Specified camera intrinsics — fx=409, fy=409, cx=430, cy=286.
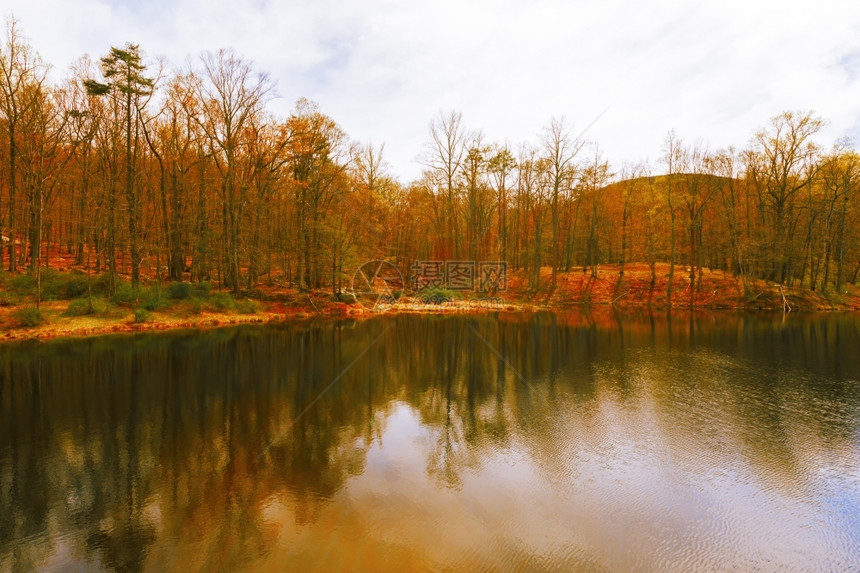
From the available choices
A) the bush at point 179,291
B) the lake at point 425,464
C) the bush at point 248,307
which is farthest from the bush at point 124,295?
the lake at point 425,464

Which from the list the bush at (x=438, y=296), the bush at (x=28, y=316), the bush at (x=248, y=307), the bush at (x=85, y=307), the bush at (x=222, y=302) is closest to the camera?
the bush at (x=28, y=316)

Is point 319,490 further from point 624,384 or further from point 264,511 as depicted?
point 624,384

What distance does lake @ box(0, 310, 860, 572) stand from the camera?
4.49 m

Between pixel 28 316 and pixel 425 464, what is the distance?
65.3 ft

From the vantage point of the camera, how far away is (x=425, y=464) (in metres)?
6.71

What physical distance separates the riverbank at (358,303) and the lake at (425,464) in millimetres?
4766

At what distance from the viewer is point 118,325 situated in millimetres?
19375

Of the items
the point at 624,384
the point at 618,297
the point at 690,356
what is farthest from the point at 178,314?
the point at 618,297

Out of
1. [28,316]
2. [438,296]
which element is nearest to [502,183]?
[438,296]

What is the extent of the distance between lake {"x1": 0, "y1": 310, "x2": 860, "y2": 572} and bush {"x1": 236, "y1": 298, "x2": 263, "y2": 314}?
10658mm

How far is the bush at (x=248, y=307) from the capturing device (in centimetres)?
2469

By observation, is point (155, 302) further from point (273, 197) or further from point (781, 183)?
point (781, 183)

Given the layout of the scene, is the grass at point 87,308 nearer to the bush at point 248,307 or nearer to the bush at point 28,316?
the bush at point 28,316

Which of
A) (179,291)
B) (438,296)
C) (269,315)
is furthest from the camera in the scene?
(438,296)
